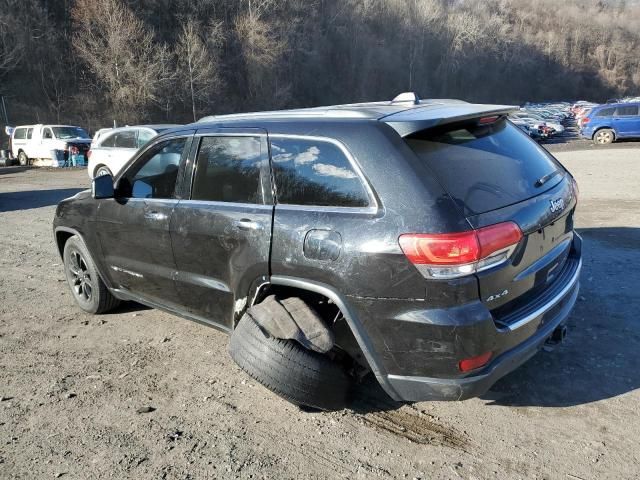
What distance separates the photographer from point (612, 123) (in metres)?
A: 23.7

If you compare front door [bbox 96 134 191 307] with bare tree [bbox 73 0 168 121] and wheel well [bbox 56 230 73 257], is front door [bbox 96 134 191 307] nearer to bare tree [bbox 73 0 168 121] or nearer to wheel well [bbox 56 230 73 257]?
wheel well [bbox 56 230 73 257]

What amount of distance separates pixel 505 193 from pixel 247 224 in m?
1.48

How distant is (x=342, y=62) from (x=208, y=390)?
7331 centimetres

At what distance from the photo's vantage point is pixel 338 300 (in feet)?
9.02

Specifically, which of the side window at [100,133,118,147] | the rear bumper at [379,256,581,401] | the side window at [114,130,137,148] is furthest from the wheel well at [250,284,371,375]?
the side window at [100,133,118,147]

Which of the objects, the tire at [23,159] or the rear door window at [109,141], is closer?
the rear door window at [109,141]

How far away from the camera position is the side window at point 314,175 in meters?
2.82

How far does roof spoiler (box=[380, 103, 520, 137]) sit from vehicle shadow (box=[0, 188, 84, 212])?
34.5 feet

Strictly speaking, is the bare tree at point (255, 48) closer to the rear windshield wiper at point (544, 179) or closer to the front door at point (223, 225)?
the front door at point (223, 225)

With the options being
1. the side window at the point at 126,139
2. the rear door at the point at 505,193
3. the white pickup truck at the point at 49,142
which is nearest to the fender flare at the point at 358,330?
the rear door at the point at 505,193

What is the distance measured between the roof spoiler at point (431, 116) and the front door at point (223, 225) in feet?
2.84

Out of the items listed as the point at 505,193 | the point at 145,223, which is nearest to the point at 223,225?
the point at 145,223

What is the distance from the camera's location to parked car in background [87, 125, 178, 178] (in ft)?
41.3

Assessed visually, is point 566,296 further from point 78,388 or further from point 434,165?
point 78,388
